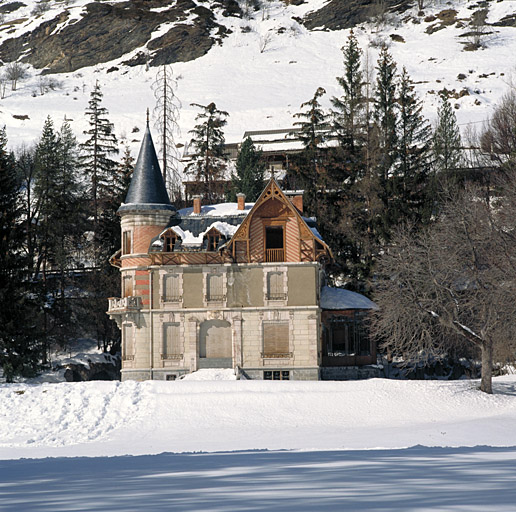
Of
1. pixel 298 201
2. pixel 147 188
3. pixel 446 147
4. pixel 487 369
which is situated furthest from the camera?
pixel 446 147

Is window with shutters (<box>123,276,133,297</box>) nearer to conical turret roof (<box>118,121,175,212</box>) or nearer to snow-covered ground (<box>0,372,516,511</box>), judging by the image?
conical turret roof (<box>118,121,175,212</box>)

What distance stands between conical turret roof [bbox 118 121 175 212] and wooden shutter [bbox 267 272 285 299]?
6787 mm

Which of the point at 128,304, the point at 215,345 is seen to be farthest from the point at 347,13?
the point at 215,345

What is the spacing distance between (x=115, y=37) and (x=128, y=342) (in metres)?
106

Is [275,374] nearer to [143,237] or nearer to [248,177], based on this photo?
[143,237]

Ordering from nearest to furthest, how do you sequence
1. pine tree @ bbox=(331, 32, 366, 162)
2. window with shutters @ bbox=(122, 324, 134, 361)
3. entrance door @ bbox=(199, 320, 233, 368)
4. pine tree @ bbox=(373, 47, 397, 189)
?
entrance door @ bbox=(199, 320, 233, 368) → window with shutters @ bbox=(122, 324, 134, 361) → pine tree @ bbox=(373, 47, 397, 189) → pine tree @ bbox=(331, 32, 366, 162)

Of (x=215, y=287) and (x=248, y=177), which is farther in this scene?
(x=248, y=177)

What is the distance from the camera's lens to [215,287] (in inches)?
1494

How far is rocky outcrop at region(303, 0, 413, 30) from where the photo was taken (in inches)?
5138

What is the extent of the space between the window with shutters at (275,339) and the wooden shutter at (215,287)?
2.84 meters

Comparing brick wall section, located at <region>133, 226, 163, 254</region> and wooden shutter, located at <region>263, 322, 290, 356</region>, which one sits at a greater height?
brick wall section, located at <region>133, 226, 163, 254</region>

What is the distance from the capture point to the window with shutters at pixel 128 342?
125ft

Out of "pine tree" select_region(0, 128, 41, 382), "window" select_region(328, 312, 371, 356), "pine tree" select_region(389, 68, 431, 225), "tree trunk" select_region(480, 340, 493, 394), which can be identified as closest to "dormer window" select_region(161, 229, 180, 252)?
"pine tree" select_region(0, 128, 41, 382)

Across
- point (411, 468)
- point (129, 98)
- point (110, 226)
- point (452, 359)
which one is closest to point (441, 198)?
point (452, 359)
